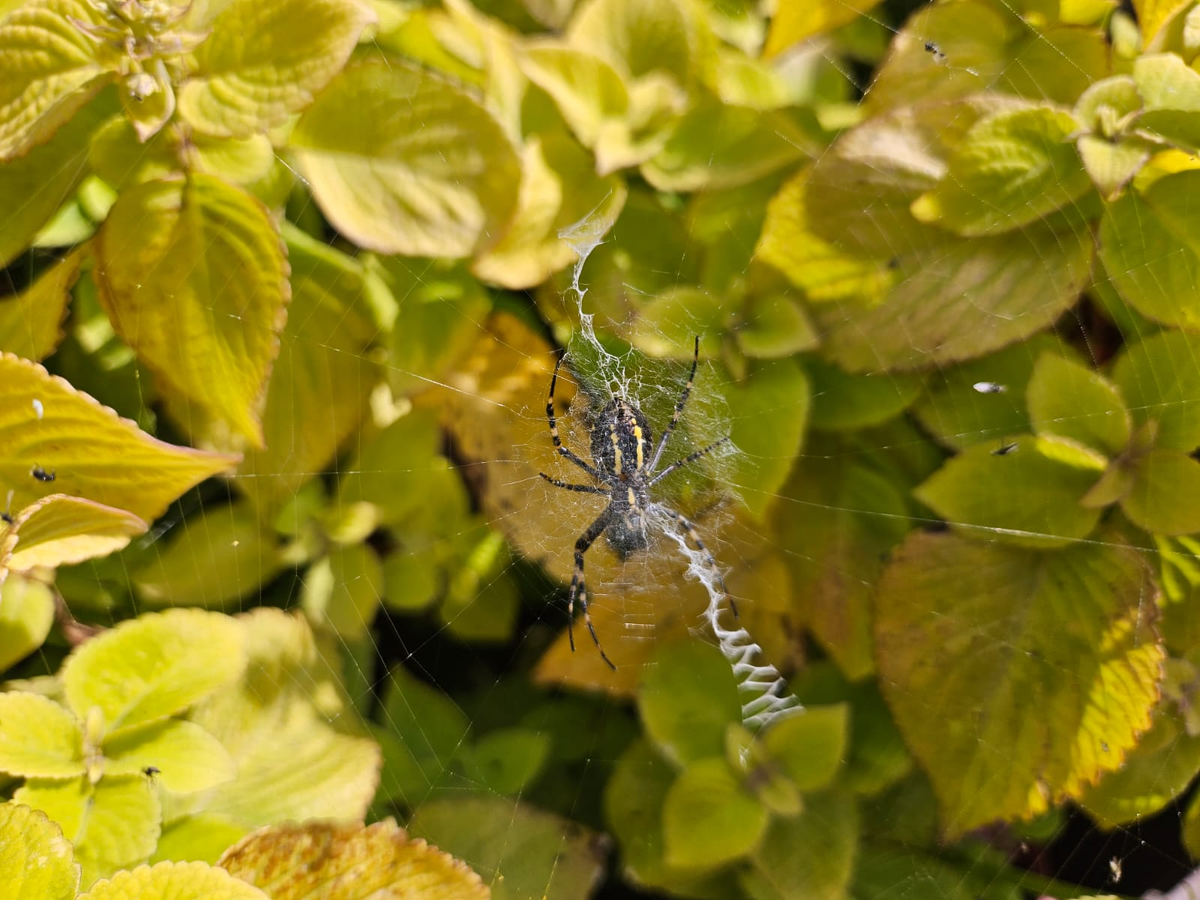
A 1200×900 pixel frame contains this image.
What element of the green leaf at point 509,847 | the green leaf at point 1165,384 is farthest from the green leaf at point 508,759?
the green leaf at point 1165,384

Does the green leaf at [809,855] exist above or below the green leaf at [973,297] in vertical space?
below

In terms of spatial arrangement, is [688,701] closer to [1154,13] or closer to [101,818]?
[101,818]

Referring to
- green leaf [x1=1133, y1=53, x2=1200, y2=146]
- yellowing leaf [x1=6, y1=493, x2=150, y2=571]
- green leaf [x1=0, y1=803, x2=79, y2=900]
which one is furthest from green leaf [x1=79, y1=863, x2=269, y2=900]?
green leaf [x1=1133, y1=53, x2=1200, y2=146]

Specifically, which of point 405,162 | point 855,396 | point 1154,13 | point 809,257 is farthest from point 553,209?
point 1154,13

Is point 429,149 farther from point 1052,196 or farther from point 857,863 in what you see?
point 857,863

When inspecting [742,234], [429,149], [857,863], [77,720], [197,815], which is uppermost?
[429,149]

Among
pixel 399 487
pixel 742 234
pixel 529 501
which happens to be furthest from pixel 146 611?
pixel 742 234

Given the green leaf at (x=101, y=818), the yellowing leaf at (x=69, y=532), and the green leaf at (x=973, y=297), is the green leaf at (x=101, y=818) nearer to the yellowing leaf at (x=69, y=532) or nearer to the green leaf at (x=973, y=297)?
the yellowing leaf at (x=69, y=532)
